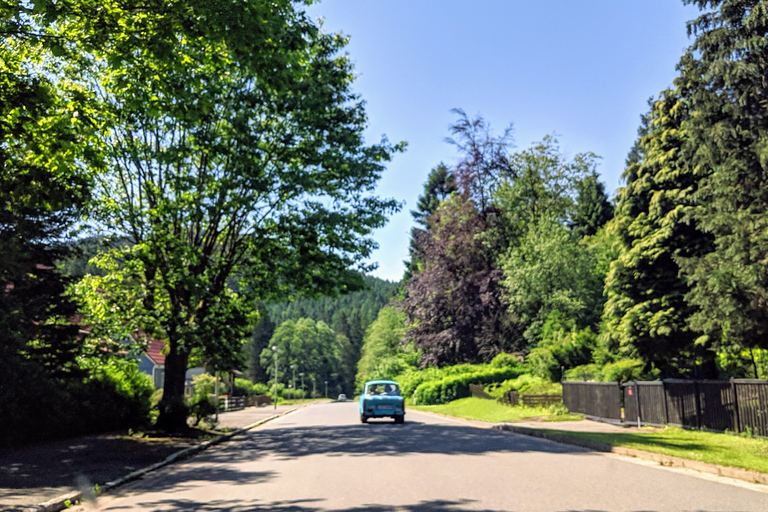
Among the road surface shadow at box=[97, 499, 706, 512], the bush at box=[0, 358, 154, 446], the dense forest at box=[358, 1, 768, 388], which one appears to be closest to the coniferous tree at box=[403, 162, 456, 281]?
the dense forest at box=[358, 1, 768, 388]

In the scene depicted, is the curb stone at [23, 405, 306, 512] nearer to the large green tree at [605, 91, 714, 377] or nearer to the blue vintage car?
the blue vintage car

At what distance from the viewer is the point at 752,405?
57.3 ft

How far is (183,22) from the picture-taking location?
9484 millimetres

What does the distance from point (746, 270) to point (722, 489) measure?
26.3 feet

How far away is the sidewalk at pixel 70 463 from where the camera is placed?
9.52m

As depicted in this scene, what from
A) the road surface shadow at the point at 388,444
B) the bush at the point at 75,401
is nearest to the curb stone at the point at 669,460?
the road surface shadow at the point at 388,444

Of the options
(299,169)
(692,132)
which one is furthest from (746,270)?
(299,169)

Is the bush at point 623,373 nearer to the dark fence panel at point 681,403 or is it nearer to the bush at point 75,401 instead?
the dark fence panel at point 681,403

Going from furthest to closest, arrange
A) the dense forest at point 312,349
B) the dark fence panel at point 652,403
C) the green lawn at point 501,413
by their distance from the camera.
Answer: the dense forest at point 312,349
the green lawn at point 501,413
the dark fence panel at point 652,403

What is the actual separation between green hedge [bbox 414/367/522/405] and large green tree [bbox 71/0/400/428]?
22346mm

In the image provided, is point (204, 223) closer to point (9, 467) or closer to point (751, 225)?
point (9, 467)

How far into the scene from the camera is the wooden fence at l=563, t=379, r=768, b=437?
1747 cm

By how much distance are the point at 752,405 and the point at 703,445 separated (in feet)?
9.55

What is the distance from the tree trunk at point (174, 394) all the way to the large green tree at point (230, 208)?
4 centimetres
